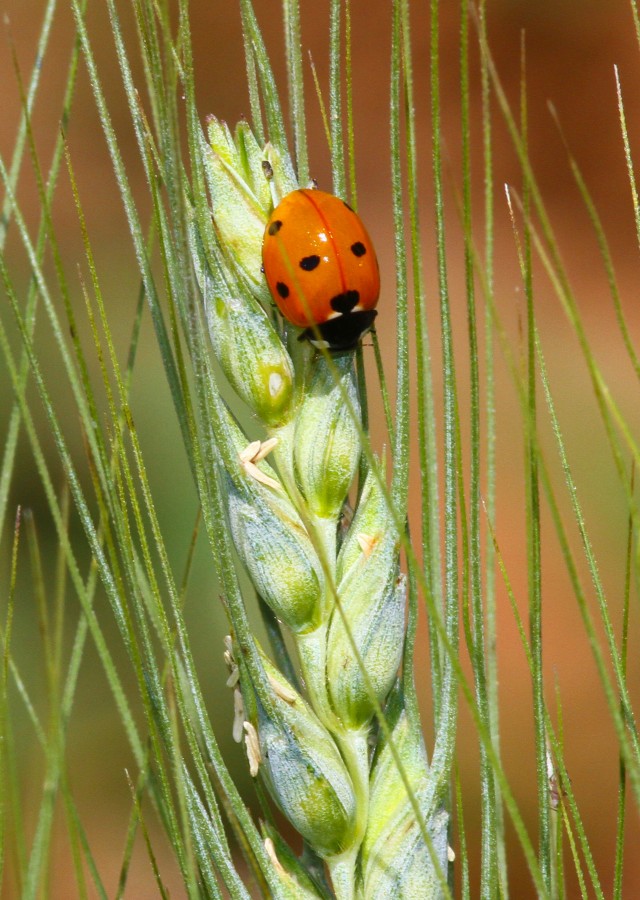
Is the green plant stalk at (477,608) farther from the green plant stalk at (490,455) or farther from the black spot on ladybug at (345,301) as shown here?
the black spot on ladybug at (345,301)

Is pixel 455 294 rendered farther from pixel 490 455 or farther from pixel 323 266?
pixel 490 455

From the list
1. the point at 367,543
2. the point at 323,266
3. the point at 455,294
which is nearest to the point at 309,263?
the point at 323,266

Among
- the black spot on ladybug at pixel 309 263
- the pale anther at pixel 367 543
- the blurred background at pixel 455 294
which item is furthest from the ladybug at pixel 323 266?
the blurred background at pixel 455 294

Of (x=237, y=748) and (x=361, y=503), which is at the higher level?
(x=361, y=503)

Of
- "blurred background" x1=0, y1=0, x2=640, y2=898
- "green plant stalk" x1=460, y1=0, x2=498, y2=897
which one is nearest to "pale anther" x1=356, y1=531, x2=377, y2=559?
"green plant stalk" x1=460, y1=0, x2=498, y2=897

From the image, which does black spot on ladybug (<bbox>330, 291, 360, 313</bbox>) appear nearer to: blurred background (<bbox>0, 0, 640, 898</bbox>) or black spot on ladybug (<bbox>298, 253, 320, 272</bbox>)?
black spot on ladybug (<bbox>298, 253, 320, 272</bbox>)

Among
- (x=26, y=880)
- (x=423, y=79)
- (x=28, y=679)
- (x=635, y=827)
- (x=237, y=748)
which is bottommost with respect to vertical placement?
(x=635, y=827)

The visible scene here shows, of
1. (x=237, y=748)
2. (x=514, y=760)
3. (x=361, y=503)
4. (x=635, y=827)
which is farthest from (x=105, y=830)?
(x=361, y=503)

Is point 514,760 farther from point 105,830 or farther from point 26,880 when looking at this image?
Answer: point 26,880
